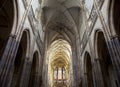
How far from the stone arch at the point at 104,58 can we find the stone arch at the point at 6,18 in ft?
19.9

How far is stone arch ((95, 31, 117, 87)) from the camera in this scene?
35.3 ft

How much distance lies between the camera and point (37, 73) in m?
13.7

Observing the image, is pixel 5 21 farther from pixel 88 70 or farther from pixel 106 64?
pixel 106 64

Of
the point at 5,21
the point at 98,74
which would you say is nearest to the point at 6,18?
the point at 5,21

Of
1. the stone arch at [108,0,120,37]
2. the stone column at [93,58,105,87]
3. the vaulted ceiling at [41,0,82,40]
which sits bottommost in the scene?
the stone column at [93,58,105,87]

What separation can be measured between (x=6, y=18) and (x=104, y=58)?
8.89 meters

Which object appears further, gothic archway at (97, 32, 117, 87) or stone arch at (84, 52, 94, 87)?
stone arch at (84, 52, 94, 87)

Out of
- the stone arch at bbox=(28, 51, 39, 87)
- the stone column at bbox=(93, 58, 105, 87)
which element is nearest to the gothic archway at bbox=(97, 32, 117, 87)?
the stone column at bbox=(93, 58, 105, 87)

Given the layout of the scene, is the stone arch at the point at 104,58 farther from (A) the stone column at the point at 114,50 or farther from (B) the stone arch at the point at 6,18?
(B) the stone arch at the point at 6,18

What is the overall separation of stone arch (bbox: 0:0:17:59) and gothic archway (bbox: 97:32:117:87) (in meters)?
6.23

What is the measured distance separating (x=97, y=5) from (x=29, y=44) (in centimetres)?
595

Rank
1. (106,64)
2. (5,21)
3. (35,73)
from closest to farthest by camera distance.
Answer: (5,21), (106,64), (35,73)

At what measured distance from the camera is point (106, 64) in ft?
42.4

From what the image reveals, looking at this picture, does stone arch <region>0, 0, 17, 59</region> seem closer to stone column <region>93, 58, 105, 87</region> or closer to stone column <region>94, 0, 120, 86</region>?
stone column <region>94, 0, 120, 86</region>
